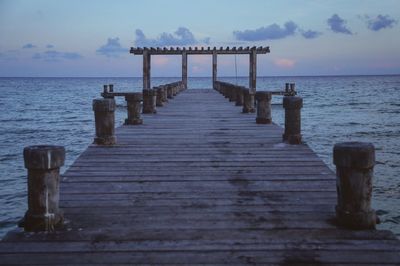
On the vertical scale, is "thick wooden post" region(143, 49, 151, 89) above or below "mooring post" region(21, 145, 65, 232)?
above

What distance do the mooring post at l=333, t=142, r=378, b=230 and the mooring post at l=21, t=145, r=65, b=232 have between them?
249cm

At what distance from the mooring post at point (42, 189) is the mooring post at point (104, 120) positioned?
4074 mm

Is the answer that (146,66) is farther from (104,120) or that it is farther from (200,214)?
(200,214)

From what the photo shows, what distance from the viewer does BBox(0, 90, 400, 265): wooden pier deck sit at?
3.52 meters

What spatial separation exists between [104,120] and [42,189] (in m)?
4.21

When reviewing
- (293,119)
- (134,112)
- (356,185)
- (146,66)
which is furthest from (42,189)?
(146,66)

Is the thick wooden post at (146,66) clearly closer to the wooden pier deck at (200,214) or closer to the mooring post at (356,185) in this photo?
the wooden pier deck at (200,214)

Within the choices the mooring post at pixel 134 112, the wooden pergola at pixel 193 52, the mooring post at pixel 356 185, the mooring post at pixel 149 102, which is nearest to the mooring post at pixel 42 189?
the mooring post at pixel 356 185

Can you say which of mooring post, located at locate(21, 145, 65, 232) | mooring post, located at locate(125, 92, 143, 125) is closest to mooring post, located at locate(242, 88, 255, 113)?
mooring post, located at locate(125, 92, 143, 125)

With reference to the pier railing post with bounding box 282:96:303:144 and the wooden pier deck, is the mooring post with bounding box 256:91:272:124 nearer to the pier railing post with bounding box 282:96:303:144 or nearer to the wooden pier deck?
the pier railing post with bounding box 282:96:303:144

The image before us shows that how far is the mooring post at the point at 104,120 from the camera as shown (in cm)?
820

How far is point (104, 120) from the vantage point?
823 cm

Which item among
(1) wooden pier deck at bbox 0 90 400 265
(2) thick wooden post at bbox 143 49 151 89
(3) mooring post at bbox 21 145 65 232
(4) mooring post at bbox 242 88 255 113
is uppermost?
(2) thick wooden post at bbox 143 49 151 89

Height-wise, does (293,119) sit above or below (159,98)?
below
